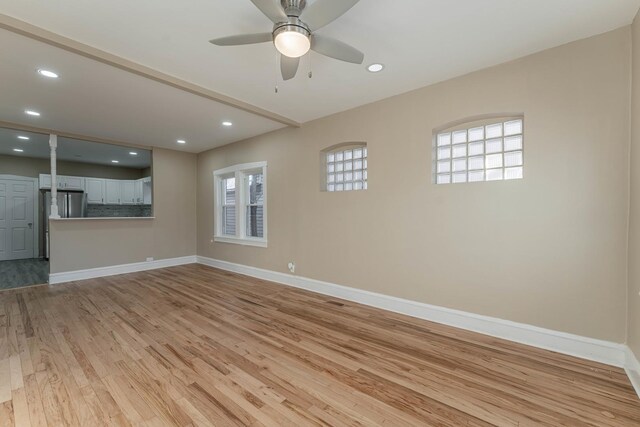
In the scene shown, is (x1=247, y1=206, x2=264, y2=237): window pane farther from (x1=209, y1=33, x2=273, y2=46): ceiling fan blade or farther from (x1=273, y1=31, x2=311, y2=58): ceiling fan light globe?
(x1=273, y1=31, x2=311, y2=58): ceiling fan light globe

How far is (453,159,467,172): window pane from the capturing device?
3023mm

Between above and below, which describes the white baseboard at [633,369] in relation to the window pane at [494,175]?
below

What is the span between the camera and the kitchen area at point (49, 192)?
6352mm

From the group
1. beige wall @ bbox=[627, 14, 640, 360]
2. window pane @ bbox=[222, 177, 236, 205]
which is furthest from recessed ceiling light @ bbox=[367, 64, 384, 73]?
window pane @ bbox=[222, 177, 236, 205]

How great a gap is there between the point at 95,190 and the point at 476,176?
8.72 meters

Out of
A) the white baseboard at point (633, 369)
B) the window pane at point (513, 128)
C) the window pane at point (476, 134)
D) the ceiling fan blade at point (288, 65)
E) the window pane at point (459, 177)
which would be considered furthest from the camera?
the window pane at point (459, 177)

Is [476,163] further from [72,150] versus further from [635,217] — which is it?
[72,150]

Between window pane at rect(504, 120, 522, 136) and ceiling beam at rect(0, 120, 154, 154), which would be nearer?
window pane at rect(504, 120, 522, 136)

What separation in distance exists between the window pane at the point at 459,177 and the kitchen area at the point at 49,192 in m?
6.01

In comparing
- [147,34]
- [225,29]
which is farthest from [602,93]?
[147,34]

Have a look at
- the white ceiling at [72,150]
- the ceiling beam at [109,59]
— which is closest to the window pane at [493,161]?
the ceiling beam at [109,59]

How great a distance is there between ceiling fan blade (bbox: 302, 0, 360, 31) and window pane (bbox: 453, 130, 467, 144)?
1.98 meters

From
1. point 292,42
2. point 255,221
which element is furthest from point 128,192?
point 292,42

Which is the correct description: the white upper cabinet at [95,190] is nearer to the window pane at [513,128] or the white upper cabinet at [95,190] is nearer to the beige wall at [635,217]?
the window pane at [513,128]
